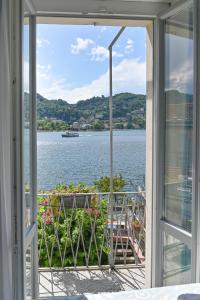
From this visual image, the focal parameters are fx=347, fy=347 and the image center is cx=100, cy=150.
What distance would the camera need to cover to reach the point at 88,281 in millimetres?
3758

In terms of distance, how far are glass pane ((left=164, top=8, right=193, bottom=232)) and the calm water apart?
4.41 m

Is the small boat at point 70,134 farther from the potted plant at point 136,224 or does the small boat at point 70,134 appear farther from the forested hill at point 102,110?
the potted plant at point 136,224

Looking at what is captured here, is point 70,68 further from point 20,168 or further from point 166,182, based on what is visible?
point 20,168

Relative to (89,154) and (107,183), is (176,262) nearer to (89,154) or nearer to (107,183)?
(107,183)

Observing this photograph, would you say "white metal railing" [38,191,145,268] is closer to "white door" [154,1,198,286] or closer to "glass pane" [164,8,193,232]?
"white door" [154,1,198,286]

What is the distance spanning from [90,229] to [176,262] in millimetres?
1902

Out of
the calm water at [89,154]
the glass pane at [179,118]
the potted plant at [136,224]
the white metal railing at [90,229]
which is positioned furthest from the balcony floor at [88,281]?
the calm water at [89,154]

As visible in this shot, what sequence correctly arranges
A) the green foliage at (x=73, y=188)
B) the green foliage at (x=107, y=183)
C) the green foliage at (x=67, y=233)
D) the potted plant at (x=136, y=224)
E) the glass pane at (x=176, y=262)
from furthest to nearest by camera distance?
the green foliage at (x=107, y=183) → the green foliage at (x=73, y=188) → the potted plant at (x=136, y=224) → the green foliage at (x=67, y=233) → the glass pane at (x=176, y=262)

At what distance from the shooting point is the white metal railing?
4262 millimetres

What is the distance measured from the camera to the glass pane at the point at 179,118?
97.6 inches

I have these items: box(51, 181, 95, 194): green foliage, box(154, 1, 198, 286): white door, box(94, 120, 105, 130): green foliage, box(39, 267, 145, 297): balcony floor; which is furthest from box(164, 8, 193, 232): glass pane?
box(94, 120, 105, 130): green foliage

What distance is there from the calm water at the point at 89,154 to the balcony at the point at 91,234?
2.58m

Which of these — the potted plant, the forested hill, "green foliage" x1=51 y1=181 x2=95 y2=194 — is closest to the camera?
the potted plant

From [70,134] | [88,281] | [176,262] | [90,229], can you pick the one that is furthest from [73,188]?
[70,134]
